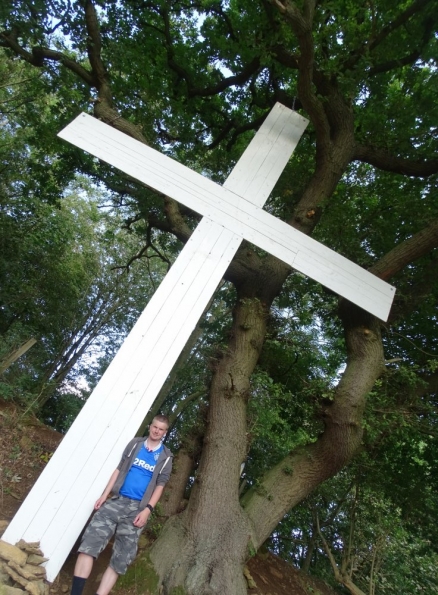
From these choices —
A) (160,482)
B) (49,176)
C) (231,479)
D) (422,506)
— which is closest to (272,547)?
(422,506)

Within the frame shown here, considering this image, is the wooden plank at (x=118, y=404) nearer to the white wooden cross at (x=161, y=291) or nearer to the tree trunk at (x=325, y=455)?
the white wooden cross at (x=161, y=291)

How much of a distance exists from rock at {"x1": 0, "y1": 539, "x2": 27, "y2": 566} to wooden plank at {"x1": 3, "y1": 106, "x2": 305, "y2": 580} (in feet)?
0.33

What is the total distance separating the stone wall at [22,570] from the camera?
80.0 inches

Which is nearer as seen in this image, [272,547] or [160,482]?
[160,482]

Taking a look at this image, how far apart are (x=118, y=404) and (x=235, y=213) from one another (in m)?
2.01

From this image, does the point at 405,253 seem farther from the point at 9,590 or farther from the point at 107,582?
the point at 9,590

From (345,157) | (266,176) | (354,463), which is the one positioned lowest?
(354,463)

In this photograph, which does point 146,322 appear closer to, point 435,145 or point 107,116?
point 107,116

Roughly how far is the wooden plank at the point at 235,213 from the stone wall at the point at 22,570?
2.83 metres

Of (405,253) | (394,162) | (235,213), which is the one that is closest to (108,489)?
(235,213)

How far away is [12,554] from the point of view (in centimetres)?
216

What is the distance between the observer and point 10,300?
11.1 metres

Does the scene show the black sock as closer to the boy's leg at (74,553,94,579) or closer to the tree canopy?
the boy's leg at (74,553,94,579)

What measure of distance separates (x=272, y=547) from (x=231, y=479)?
20.6 feet
